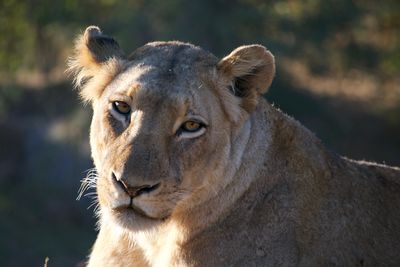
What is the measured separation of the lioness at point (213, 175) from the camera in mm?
6293

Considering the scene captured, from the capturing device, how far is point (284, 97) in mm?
22719

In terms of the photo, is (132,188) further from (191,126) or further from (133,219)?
(191,126)

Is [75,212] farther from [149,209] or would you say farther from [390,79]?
[149,209]

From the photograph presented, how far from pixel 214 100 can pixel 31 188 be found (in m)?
16.3

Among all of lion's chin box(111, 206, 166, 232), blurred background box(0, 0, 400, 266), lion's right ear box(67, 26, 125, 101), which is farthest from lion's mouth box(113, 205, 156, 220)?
blurred background box(0, 0, 400, 266)

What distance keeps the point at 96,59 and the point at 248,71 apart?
4.12 feet

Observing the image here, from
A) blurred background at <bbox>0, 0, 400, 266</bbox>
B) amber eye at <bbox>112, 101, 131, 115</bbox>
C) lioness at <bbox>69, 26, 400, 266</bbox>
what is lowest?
blurred background at <bbox>0, 0, 400, 266</bbox>

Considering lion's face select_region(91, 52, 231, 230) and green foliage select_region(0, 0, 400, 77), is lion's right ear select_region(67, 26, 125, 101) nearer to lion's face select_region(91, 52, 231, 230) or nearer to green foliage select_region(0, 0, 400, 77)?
lion's face select_region(91, 52, 231, 230)

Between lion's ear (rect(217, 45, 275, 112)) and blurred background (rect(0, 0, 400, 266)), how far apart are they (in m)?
14.1

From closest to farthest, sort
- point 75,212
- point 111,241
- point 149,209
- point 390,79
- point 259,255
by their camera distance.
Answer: point 149,209
point 259,255
point 111,241
point 75,212
point 390,79

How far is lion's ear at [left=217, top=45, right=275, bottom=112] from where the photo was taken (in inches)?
265

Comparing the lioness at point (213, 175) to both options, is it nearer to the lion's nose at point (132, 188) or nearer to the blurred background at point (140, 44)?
the lion's nose at point (132, 188)

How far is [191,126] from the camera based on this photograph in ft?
21.1

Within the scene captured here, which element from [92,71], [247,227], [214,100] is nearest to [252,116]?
[214,100]
